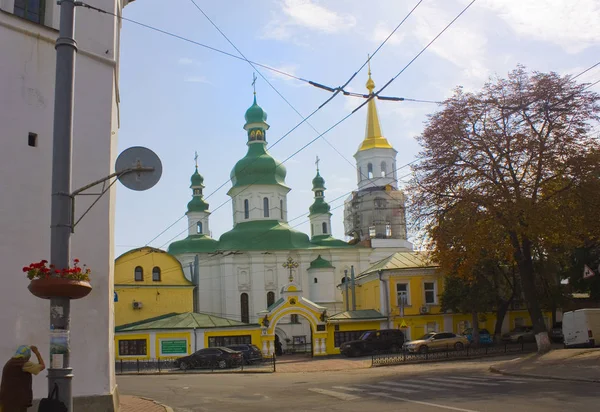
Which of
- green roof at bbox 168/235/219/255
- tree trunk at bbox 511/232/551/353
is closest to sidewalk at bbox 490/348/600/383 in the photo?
tree trunk at bbox 511/232/551/353

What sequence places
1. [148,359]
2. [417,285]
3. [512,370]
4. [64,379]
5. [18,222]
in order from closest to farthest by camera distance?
[64,379] < [18,222] < [512,370] < [148,359] < [417,285]

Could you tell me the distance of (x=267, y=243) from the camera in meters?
60.9

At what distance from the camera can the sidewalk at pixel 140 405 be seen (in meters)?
13.2

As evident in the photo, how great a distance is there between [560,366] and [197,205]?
50287 mm

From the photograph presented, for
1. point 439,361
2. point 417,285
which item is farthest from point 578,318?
point 417,285

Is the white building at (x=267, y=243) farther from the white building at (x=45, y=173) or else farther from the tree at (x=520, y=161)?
the white building at (x=45, y=173)

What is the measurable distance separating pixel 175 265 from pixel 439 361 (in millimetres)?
25151

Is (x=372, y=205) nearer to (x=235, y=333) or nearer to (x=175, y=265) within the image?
(x=175, y=265)

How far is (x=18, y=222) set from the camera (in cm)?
→ 1134

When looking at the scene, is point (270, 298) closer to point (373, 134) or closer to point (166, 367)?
point (373, 134)

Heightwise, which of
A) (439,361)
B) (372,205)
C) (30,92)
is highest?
(372,205)

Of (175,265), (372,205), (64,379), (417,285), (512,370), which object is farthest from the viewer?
(372,205)

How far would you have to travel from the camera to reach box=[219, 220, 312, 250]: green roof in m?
60.7

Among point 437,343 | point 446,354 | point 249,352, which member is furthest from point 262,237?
point 446,354
